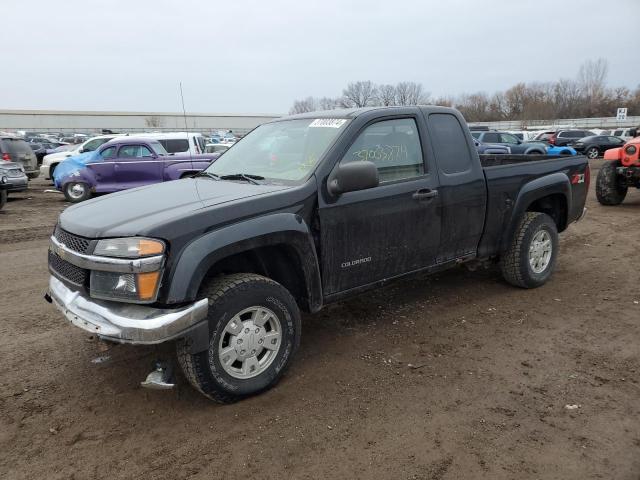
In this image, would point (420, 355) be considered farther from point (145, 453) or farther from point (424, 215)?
point (145, 453)

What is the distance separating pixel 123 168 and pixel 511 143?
57.1 ft

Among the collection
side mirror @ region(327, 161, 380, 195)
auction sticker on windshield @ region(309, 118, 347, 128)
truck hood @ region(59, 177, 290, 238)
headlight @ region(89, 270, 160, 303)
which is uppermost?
auction sticker on windshield @ region(309, 118, 347, 128)

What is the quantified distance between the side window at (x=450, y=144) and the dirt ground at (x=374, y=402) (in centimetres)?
141

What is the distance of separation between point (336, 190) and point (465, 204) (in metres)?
1.53

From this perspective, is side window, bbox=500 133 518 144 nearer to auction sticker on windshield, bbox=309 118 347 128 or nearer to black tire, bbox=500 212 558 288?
black tire, bbox=500 212 558 288

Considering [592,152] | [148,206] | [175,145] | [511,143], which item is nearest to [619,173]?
[148,206]

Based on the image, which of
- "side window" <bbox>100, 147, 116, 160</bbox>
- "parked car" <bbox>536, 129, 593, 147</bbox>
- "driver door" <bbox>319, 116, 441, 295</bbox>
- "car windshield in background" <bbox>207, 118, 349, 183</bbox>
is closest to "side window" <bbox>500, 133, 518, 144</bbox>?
"parked car" <bbox>536, 129, 593, 147</bbox>

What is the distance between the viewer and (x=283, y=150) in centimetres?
390

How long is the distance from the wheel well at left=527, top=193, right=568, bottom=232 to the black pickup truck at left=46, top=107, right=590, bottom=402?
622mm

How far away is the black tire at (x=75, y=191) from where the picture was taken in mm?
13219

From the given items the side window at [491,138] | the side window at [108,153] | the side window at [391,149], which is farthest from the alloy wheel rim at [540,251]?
the side window at [491,138]

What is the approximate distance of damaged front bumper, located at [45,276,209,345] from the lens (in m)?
2.65

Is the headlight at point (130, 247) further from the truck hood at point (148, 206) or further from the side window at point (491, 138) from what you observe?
the side window at point (491, 138)

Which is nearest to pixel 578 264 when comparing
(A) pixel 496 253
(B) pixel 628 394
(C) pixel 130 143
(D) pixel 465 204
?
(A) pixel 496 253
